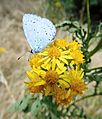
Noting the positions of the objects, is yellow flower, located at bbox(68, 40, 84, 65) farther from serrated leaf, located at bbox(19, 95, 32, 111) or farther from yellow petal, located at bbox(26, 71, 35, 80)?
serrated leaf, located at bbox(19, 95, 32, 111)

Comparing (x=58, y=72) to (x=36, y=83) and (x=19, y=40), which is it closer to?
(x=36, y=83)

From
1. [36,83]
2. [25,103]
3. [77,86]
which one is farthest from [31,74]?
[25,103]

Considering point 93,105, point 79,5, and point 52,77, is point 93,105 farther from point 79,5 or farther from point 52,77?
point 79,5

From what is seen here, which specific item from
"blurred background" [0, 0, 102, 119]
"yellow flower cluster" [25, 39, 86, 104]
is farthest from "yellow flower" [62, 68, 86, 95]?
"blurred background" [0, 0, 102, 119]

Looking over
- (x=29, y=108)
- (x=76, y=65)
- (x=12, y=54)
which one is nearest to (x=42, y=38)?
(x=76, y=65)

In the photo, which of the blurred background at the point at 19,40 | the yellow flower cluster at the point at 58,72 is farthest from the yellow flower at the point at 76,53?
the blurred background at the point at 19,40
